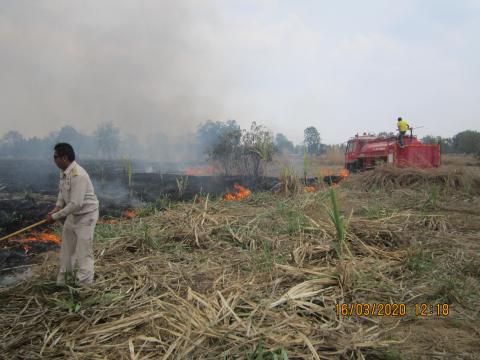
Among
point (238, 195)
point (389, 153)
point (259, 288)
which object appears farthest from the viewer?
point (389, 153)

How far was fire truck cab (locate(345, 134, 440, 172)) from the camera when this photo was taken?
39.9 feet

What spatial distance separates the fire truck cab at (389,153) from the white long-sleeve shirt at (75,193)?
9315 mm

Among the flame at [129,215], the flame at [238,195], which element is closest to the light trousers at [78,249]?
the flame at [129,215]

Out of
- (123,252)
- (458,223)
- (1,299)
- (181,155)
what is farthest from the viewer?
(181,155)

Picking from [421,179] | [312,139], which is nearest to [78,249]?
[421,179]

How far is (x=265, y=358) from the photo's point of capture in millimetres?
2646

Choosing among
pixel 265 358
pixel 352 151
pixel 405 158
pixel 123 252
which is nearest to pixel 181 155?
pixel 352 151

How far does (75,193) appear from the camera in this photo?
12.7 feet

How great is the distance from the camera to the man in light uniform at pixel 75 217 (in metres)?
3.88

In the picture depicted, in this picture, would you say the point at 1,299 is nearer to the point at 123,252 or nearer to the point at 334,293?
the point at 123,252

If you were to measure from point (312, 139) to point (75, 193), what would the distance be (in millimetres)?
48643

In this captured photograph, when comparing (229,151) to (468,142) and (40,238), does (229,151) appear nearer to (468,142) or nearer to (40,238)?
(40,238)

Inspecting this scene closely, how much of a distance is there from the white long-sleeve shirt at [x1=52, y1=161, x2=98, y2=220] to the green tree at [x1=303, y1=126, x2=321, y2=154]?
40288 millimetres

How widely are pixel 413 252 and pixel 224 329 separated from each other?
8.91 ft
